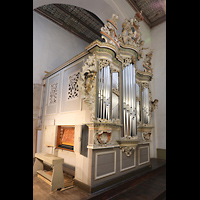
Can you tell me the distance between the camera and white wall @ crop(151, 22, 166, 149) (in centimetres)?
693

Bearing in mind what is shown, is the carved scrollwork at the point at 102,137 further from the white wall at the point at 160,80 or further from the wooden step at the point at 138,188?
the white wall at the point at 160,80

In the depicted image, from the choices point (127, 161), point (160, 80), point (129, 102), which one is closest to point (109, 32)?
point (129, 102)

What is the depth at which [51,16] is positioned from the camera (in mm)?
6402

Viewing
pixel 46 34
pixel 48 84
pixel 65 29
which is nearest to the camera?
pixel 48 84

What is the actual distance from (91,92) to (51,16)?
17.0ft

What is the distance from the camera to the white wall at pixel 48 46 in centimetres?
593

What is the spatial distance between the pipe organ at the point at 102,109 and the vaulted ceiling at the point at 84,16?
2.33 meters

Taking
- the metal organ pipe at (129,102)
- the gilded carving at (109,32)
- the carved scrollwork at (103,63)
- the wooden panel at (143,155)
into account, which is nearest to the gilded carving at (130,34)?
the gilded carving at (109,32)

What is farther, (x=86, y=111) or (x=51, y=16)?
(x=51, y=16)

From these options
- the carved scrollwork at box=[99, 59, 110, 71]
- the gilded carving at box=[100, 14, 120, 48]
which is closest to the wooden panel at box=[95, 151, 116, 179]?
the carved scrollwork at box=[99, 59, 110, 71]
